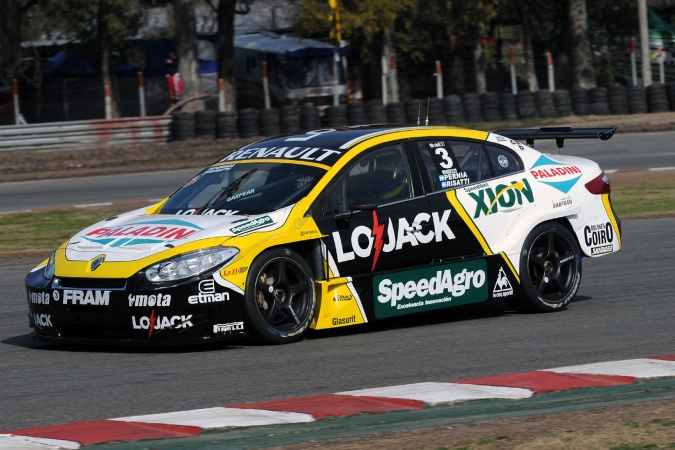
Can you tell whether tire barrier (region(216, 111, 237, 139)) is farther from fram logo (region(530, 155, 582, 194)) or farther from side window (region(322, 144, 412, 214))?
side window (region(322, 144, 412, 214))

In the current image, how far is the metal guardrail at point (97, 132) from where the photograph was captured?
27719mm

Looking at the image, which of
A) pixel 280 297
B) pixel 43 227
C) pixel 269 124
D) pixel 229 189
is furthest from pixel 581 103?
pixel 280 297

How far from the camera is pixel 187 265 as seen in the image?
7.14m

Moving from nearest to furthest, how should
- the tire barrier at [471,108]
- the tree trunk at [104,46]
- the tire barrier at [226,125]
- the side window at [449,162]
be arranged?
the side window at [449,162], the tire barrier at [226,125], the tire barrier at [471,108], the tree trunk at [104,46]

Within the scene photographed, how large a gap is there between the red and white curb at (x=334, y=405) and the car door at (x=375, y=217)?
66.7 inches

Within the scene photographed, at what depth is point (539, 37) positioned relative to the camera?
5366 cm

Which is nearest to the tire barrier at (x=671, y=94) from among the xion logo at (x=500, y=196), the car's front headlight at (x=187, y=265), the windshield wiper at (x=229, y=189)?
the xion logo at (x=500, y=196)

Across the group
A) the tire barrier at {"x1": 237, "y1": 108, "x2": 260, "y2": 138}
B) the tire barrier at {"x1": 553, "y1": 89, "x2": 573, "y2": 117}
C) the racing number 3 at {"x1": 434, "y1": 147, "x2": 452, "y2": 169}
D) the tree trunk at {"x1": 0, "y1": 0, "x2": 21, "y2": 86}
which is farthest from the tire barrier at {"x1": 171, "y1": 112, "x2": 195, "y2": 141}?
the racing number 3 at {"x1": 434, "y1": 147, "x2": 452, "y2": 169}

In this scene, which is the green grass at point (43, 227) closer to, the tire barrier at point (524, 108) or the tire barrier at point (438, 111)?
the tire barrier at point (438, 111)

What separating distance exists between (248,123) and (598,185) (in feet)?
60.9

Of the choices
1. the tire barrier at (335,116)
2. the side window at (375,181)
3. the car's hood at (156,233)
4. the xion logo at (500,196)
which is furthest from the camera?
the tire barrier at (335,116)

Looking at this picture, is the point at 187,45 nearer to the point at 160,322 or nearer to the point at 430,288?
the point at 430,288

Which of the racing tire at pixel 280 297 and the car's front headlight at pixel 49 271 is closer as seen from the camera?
the racing tire at pixel 280 297

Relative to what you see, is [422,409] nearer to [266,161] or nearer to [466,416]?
[466,416]
